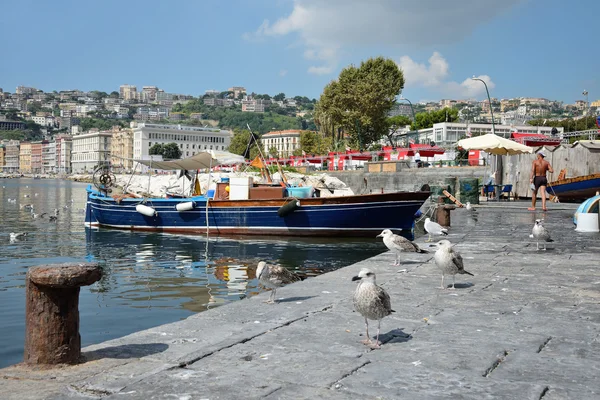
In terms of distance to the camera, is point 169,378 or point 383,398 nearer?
point 383,398

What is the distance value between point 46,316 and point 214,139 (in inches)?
7197

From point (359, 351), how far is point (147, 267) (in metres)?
9.77

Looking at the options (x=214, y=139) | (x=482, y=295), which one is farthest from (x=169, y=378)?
(x=214, y=139)

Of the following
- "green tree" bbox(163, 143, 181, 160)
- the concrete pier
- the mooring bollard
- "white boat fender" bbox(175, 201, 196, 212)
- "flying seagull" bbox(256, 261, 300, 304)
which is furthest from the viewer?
"green tree" bbox(163, 143, 181, 160)

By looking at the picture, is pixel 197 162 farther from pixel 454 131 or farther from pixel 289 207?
pixel 454 131

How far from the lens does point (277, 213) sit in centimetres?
1825

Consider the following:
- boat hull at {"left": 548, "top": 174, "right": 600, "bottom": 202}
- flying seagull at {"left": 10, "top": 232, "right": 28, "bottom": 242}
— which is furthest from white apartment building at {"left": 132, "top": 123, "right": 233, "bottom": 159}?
boat hull at {"left": 548, "top": 174, "right": 600, "bottom": 202}

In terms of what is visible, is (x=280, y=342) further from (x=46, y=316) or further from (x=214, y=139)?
(x=214, y=139)

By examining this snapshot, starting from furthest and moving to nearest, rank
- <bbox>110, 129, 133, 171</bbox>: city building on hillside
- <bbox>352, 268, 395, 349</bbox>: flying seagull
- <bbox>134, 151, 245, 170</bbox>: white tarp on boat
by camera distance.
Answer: <bbox>110, 129, 133, 171</bbox>: city building on hillside
<bbox>134, 151, 245, 170</bbox>: white tarp on boat
<bbox>352, 268, 395, 349</bbox>: flying seagull

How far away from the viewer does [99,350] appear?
415cm

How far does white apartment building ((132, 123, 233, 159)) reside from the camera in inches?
6565

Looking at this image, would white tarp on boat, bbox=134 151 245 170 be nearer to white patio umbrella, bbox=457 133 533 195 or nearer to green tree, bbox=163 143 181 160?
white patio umbrella, bbox=457 133 533 195

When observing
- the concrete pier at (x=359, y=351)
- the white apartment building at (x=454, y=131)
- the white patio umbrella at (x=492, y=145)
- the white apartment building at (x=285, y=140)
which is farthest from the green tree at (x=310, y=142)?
the white apartment building at (x=285, y=140)

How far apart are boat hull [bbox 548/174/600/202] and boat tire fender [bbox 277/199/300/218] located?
1094 centimetres
